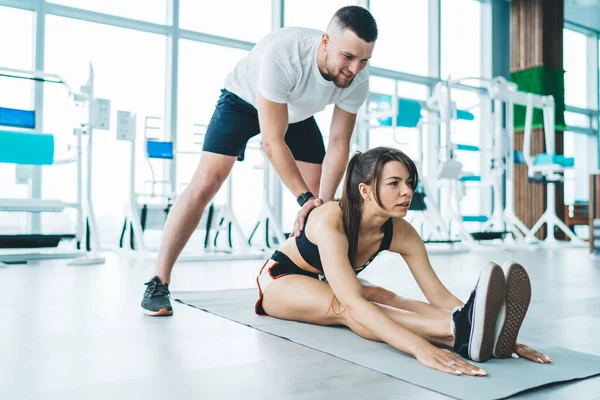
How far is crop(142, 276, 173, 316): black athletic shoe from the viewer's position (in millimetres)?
1842

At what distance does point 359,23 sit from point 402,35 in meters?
6.00

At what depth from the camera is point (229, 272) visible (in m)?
3.30

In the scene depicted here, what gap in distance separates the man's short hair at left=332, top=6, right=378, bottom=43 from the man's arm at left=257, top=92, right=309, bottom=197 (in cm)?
34

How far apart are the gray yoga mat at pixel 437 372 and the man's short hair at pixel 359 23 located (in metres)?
0.86

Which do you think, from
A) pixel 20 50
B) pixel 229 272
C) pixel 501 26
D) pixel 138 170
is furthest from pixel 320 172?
pixel 501 26

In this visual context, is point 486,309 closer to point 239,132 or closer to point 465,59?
point 239,132

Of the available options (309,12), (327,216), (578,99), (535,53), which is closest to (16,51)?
(309,12)

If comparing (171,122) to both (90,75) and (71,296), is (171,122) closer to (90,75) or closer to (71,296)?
(90,75)

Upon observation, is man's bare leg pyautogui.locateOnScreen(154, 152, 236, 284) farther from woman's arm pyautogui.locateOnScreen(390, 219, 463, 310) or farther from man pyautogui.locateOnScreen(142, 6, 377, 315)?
A: woman's arm pyautogui.locateOnScreen(390, 219, 463, 310)

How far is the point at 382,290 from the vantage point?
1.68m

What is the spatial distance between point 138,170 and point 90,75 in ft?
5.12

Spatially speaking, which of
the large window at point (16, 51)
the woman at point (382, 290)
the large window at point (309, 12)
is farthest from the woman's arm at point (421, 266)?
the large window at point (309, 12)

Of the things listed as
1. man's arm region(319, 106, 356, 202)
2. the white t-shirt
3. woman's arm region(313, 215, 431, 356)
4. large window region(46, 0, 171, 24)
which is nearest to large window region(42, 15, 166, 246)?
large window region(46, 0, 171, 24)

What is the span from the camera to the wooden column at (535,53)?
7762 mm
